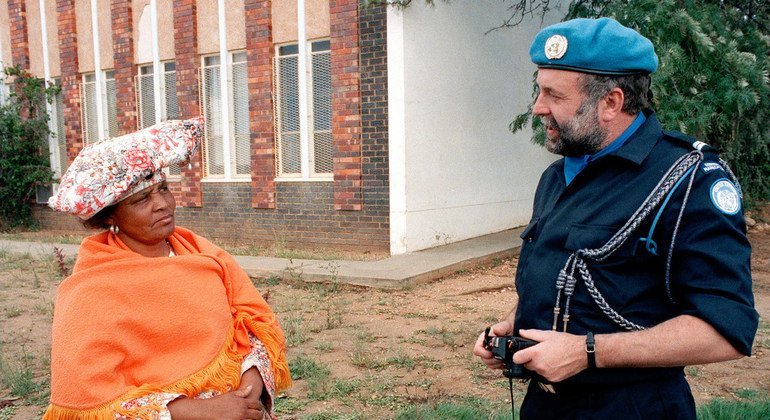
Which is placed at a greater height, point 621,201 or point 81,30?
point 81,30

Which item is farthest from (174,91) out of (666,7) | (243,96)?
(666,7)

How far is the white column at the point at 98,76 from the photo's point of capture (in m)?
13.3

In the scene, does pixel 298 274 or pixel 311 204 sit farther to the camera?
pixel 311 204

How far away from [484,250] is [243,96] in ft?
16.6

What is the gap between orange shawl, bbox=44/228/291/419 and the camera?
2035 millimetres

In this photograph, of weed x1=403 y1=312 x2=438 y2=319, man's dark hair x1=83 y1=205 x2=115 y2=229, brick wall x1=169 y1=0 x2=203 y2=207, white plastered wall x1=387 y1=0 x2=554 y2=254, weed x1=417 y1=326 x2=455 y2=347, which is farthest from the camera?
brick wall x1=169 y1=0 x2=203 y2=207

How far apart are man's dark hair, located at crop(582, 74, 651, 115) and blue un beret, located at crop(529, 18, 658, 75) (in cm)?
2

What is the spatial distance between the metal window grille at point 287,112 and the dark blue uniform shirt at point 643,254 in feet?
30.4

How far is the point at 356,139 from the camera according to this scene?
10109 millimetres

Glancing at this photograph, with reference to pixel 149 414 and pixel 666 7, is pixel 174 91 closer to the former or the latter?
pixel 666 7

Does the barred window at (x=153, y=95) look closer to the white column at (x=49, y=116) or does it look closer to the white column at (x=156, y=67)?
the white column at (x=156, y=67)

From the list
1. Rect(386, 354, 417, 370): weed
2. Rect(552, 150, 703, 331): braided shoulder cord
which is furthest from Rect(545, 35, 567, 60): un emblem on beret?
Rect(386, 354, 417, 370): weed

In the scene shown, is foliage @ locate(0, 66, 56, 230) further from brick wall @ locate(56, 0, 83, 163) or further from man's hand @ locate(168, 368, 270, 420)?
man's hand @ locate(168, 368, 270, 420)

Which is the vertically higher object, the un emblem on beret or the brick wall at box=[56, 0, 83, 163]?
the brick wall at box=[56, 0, 83, 163]
